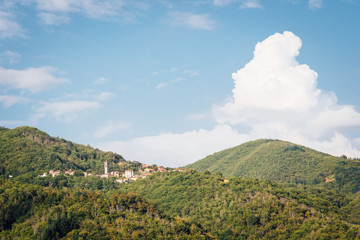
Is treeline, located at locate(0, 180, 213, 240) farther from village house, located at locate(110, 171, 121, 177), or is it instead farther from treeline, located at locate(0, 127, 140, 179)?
village house, located at locate(110, 171, 121, 177)

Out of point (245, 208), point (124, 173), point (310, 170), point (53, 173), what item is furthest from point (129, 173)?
point (310, 170)

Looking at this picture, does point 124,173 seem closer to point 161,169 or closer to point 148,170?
point 148,170

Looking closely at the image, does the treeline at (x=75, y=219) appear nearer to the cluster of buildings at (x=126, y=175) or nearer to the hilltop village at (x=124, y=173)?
the hilltop village at (x=124, y=173)

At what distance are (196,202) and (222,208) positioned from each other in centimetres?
930

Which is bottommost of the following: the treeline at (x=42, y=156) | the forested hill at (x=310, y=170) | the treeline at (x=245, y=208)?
the treeline at (x=245, y=208)

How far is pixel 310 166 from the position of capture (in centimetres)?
18050

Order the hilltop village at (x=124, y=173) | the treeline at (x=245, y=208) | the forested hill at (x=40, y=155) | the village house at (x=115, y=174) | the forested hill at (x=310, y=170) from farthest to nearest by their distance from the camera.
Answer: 1. the forested hill at (x=310, y=170)
2. the village house at (x=115, y=174)
3. the hilltop village at (x=124, y=173)
4. the forested hill at (x=40, y=155)
5. the treeline at (x=245, y=208)

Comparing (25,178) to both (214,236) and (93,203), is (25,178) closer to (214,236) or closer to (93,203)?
(93,203)

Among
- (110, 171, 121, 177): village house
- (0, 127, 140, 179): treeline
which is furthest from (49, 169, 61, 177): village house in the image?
(110, 171, 121, 177): village house

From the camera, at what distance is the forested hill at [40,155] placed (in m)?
127

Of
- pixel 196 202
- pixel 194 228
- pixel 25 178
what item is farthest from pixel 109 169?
pixel 194 228

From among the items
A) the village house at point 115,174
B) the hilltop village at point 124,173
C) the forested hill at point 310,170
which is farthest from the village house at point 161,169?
the forested hill at point 310,170

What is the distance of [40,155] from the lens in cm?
13662

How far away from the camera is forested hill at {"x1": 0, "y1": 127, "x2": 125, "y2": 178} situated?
126838 millimetres
